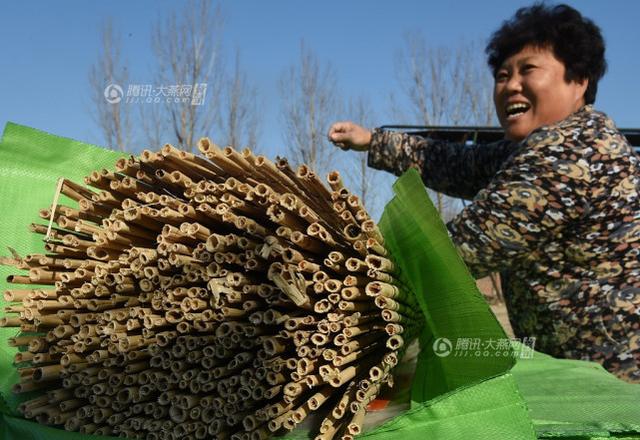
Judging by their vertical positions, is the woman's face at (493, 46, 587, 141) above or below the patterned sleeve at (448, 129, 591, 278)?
above

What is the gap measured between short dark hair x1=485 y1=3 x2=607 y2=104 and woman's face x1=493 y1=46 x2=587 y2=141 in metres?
0.03

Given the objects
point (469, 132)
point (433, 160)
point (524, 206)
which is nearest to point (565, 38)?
point (433, 160)

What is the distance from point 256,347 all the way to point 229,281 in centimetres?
13

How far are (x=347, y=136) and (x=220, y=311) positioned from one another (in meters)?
1.61

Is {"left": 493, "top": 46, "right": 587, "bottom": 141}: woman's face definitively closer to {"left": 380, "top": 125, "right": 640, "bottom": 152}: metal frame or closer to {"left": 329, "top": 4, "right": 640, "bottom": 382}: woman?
{"left": 329, "top": 4, "right": 640, "bottom": 382}: woman

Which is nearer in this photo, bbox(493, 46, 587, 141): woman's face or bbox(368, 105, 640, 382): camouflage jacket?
bbox(368, 105, 640, 382): camouflage jacket

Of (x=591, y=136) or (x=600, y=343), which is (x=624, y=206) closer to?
(x=591, y=136)

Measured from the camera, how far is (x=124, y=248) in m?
1.17

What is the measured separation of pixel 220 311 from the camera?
1027 mm

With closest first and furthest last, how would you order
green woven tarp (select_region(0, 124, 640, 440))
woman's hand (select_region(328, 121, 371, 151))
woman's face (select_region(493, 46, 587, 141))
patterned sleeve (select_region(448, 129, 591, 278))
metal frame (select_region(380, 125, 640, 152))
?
green woven tarp (select_region(0, 124, 640, 440)) < patterned sleeve (select_region(448, 129, 591, 278)) < woman's face (select_region(493, 46, 587, 141)) < woman's hand (select_region(328, 121, 371, 151)) < metal frame (select_region(380, 125, 640, 152))

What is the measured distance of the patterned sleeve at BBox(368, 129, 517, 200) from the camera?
99.1 inches

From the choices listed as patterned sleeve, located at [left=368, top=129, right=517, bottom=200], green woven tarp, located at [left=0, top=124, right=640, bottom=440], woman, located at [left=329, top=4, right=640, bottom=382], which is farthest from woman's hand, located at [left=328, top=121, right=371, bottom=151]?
green woven tarp, located at [left=0, top=124, right=640, bottom=440]

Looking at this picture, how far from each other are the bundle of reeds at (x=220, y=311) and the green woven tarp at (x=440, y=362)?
0.08m

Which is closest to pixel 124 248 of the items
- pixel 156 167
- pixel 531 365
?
pixel 156 167
